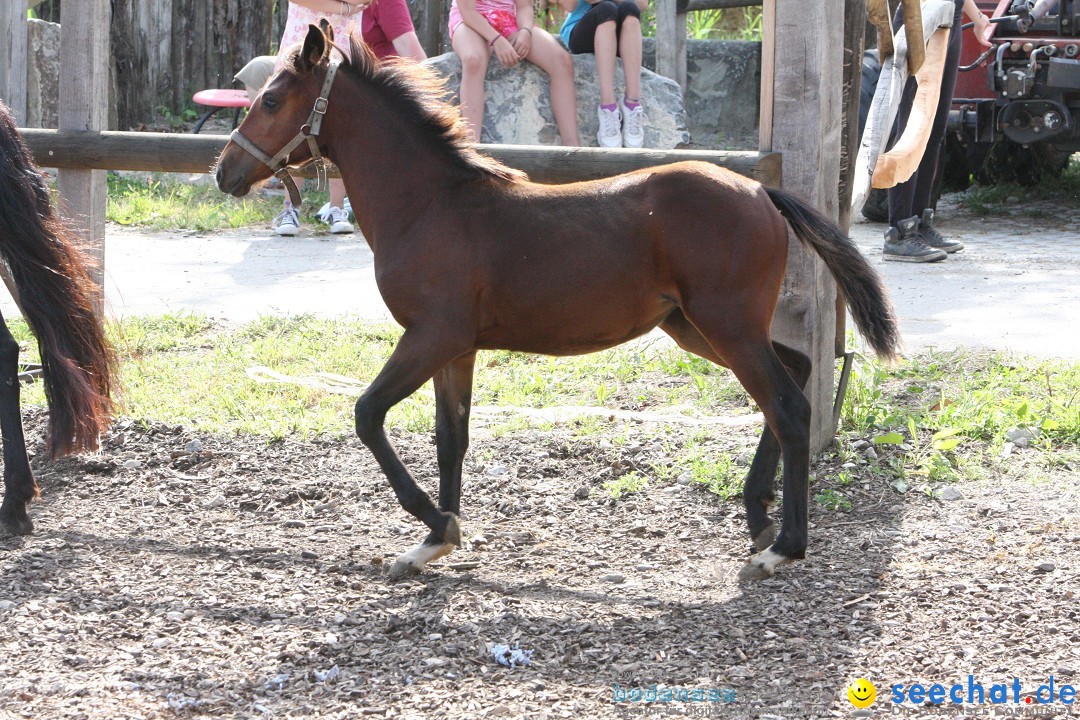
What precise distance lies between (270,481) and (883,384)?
2675 mm

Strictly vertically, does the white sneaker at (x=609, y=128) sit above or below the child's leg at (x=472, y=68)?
below

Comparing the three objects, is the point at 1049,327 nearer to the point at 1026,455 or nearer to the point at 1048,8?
the point at 1026,455

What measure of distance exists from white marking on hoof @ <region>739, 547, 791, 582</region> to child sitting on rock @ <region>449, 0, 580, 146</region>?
4.79 meters

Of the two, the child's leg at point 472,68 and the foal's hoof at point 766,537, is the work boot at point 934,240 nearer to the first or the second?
the child's leg at point 472,68

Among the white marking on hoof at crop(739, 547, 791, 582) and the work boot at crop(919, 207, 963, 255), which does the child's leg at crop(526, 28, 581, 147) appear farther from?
the white marking on hoof at crop(739, 547, 791, 582)

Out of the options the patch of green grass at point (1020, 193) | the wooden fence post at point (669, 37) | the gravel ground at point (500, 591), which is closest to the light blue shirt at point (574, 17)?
the wooden fence post at point (669, 37)

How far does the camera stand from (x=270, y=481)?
4398 mm

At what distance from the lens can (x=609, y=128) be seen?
830cm

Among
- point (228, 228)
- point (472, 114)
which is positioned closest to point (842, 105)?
point (472, 114)

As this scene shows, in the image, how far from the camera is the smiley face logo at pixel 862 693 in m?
2.69

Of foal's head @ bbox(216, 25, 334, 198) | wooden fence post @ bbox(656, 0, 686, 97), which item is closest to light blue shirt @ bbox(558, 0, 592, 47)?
wooden fence post @ bbox(656, 0, 686, 97)

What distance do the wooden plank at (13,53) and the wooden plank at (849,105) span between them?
251 inches

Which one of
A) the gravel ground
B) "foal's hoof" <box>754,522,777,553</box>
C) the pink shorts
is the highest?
the pink shorts

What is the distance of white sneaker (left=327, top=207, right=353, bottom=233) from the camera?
28.5 ft
